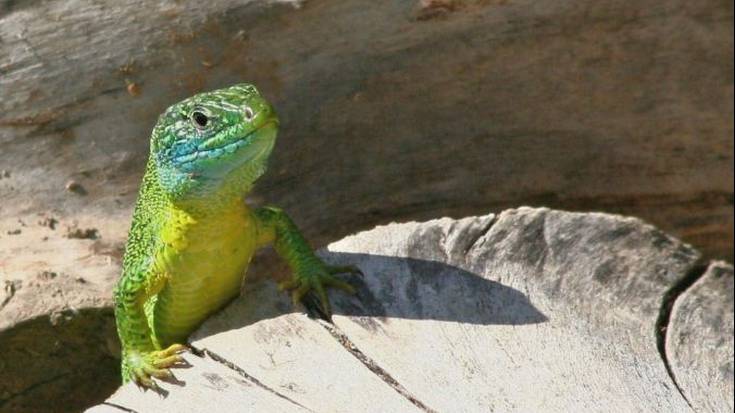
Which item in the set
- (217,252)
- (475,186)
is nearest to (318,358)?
(217,252)

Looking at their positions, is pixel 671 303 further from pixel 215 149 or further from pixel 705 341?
pixel 215 149

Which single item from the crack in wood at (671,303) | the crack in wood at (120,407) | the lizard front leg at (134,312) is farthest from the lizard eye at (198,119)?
the crack in wood at (671,303)

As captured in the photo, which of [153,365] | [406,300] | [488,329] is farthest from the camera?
[406,300]

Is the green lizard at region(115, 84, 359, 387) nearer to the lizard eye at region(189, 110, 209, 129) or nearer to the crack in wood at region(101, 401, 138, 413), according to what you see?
the lizard eye at region(189, 110, 209, 129)

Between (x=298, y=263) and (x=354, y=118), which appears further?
(x=354, y=118)

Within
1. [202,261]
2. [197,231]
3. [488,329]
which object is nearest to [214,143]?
[197,231]

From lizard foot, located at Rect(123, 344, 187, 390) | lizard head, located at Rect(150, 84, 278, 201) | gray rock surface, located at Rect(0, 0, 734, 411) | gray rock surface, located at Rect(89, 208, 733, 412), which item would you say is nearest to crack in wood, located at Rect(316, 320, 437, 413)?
gray rock surface, located at Rect(89, 208, 733, 412)
